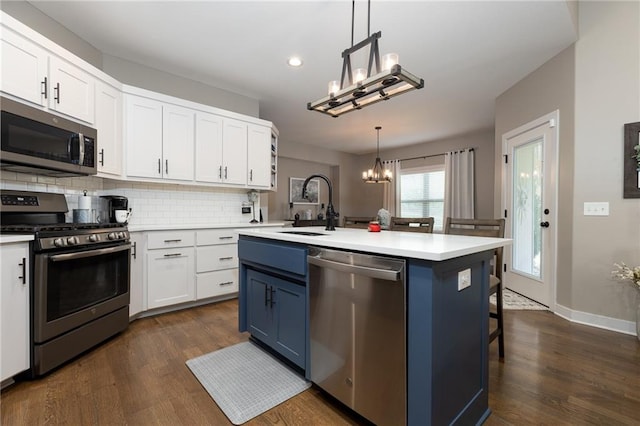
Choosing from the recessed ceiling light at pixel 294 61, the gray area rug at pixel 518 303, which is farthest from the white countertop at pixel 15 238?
the gray area rug at pixel 518 303

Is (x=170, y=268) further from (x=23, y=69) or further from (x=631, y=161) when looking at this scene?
(x=631, y=161)

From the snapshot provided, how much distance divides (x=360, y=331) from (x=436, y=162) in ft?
20.1

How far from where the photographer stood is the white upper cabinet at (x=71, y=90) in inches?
87.9

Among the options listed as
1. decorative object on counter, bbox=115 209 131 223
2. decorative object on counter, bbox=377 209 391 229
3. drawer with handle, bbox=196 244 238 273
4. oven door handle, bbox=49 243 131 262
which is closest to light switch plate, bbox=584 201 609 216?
decorative object on counter, bbox=377 209 391 229

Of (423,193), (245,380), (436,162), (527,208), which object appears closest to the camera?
(245,380)

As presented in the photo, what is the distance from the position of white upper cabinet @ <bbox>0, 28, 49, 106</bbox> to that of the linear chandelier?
1.98 meters

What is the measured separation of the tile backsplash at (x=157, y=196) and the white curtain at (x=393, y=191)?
4.13 meters

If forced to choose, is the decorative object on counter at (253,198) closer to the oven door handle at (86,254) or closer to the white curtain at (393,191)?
the oven door handle at (86,254)

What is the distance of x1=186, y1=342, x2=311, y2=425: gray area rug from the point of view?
5.27ft

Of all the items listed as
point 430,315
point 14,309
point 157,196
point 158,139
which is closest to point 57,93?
point 158,139

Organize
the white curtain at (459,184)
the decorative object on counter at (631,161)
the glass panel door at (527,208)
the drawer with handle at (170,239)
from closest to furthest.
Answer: the decorative object on counter at (631,161) < the drawer with handle at (170,239) < the glass panel door at (527,208) < the white curtain at (459,184)

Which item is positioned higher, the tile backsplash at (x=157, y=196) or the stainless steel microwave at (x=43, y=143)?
the stainless steel microwave at (x=43, y=143)

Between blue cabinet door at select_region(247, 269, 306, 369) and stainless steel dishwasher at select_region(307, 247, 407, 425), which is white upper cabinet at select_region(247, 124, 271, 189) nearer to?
blue cabinet door at select_region(247, 269, 306, 369)

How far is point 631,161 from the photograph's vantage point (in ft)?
8.36
